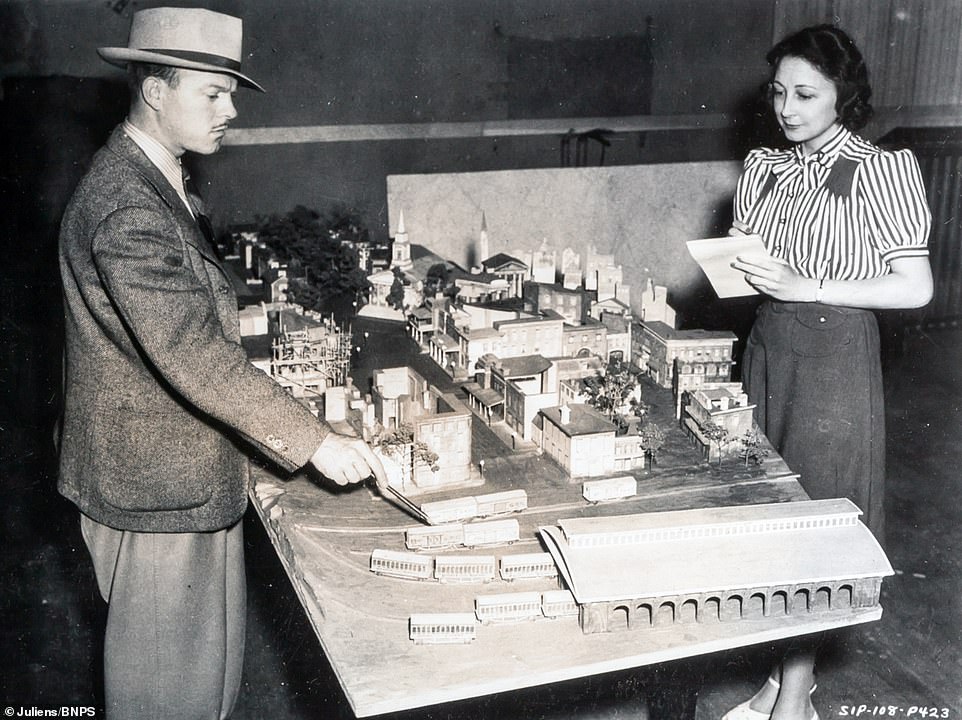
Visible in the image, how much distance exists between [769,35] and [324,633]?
6.17 m

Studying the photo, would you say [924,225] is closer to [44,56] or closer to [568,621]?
[568,621]

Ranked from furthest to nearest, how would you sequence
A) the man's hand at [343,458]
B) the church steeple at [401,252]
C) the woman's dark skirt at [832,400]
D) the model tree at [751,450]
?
the church steeple at [401,252] → the woman's dark skirt at [832,400] → the model tree at [751,450] → the man's hand at [343,458]

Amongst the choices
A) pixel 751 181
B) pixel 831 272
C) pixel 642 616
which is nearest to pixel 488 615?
pixel 642 616

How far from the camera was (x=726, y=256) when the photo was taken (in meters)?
3.57

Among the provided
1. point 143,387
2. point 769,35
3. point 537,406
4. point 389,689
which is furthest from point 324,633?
point 769,35

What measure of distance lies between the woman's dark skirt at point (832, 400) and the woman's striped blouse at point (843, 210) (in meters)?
0.18

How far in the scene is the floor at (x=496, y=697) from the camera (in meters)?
4.19

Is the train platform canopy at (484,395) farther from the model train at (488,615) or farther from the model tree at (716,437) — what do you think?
the model train at (488,615)

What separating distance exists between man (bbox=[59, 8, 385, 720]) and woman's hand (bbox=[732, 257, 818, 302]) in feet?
5.12

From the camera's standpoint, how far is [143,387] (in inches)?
105

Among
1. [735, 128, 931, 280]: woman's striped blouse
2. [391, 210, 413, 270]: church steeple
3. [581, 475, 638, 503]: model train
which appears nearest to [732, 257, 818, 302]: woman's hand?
[735, 128, 931, 280]: woman's striped blouse

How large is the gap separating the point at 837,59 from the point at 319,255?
10.9 feet

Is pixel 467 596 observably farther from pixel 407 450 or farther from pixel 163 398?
pixel 163 398

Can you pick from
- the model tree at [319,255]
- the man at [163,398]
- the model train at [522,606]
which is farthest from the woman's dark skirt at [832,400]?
the model tree at [319,255]
